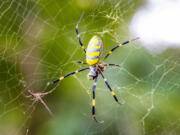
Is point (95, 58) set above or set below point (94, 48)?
below

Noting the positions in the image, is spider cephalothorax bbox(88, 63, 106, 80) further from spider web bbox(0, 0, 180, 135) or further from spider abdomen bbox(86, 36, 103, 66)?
spider abdomen bbox(86, 36, 103, 66)

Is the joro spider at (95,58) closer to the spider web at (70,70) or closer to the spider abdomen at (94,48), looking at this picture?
the spider abdomen at (94,48)

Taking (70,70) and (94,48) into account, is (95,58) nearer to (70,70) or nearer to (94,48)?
(94,48)

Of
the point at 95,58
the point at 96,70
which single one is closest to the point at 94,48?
the point at 95,58

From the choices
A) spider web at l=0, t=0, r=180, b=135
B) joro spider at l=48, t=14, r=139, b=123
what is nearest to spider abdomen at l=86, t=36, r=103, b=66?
joro spider at l=48, t=14, r=139, b=123

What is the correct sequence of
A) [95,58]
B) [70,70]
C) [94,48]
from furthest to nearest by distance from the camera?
[70,70], [95,58], [94,48]

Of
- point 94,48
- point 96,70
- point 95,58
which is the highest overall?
point 94,48

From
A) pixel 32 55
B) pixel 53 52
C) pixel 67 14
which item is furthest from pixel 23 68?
pixel 67 14

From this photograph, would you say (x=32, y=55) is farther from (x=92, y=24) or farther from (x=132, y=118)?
(x=132, y=118)

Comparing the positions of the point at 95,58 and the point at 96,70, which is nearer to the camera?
the point at 95,58

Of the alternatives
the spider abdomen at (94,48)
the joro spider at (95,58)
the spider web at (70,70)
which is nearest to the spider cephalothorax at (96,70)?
the joro spider at (95,58)
